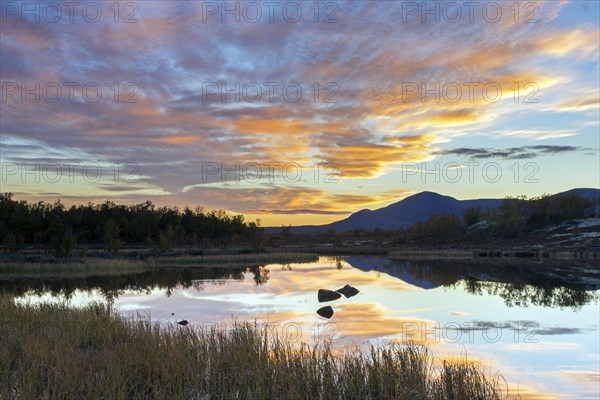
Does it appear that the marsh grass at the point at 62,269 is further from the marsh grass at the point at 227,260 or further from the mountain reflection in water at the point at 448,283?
the marsh grass at the point at 227,260

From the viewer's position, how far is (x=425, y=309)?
93.7 feet

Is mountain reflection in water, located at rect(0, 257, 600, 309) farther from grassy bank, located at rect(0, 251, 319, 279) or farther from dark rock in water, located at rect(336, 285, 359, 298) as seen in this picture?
dark rock in water, located at rect(336, 285, 359, 298)

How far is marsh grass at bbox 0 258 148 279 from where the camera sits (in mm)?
48719

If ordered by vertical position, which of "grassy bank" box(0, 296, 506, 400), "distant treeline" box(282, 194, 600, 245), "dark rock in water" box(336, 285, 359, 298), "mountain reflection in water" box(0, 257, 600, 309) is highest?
"distant treeline" box(282, 194, 600, 245)

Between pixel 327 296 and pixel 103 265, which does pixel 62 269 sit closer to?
pixel 103 265

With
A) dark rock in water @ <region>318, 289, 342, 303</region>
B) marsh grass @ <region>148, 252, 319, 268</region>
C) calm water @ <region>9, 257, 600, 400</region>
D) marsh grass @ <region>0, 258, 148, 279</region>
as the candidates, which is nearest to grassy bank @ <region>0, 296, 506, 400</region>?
calm water @ <region>9, 257, 600, 400</region>

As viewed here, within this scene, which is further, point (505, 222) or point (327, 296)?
point (505, 222)

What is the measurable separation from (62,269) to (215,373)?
44.0 m

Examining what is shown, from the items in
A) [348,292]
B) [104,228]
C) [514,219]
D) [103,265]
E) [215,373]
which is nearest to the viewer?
[215,373]

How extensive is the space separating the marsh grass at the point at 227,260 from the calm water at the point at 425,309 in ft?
37.9

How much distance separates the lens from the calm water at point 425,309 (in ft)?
55.0

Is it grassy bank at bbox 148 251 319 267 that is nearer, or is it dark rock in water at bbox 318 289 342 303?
dark rock in water at bbox 318 289 342 303

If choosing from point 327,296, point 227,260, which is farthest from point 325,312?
point 227,260

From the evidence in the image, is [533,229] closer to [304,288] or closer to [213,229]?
[213,229]
